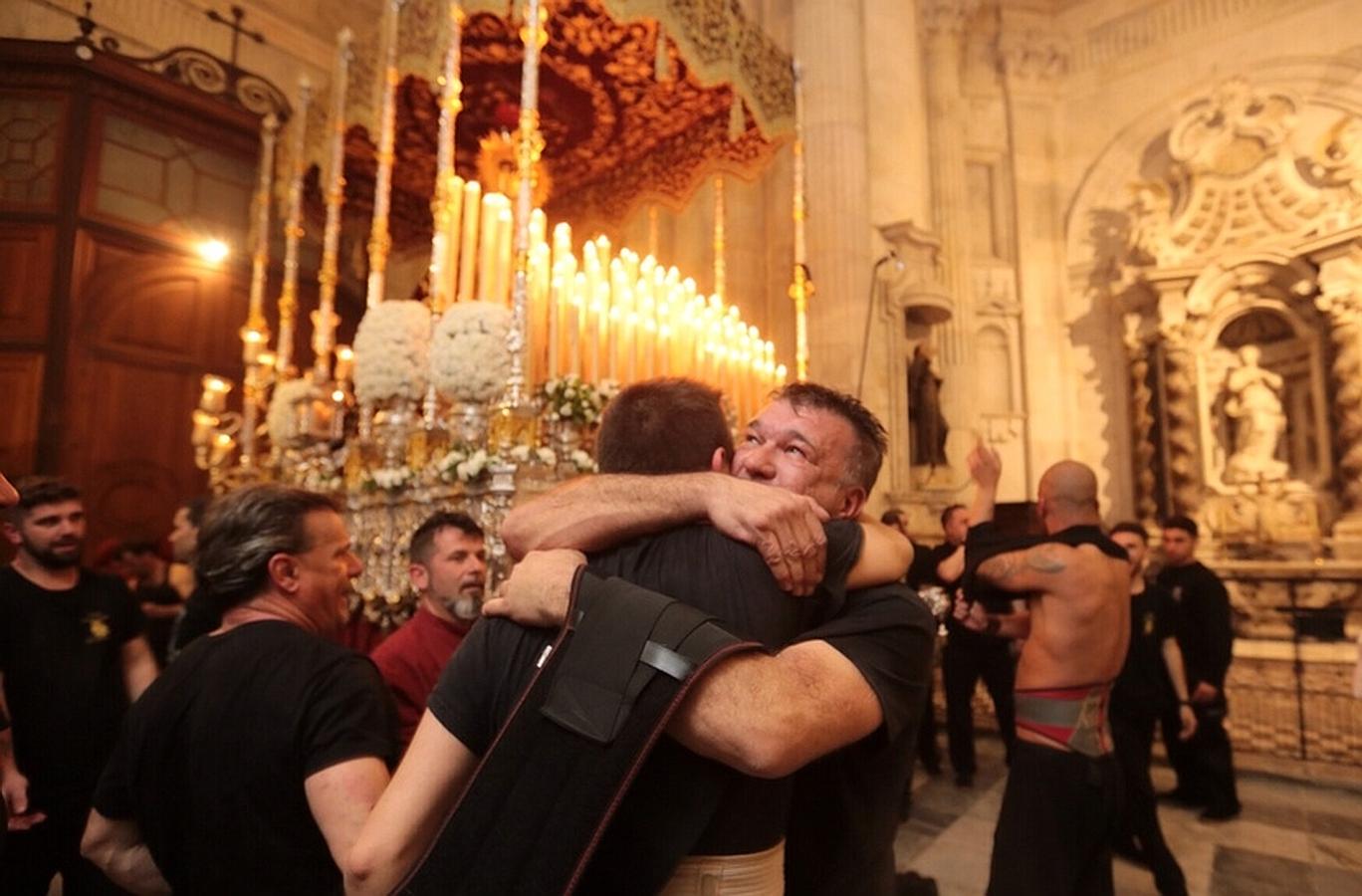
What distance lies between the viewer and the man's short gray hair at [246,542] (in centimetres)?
174

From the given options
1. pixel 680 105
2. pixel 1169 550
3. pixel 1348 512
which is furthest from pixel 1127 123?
pixel 1169 550

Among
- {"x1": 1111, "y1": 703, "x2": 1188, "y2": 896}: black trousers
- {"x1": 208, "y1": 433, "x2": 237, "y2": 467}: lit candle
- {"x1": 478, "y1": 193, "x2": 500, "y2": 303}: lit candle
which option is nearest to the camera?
{"x1": 1111, "y1": 703, "x2": 1188, "y2": 896}: black trousers

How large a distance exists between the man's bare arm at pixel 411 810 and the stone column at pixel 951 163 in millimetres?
9177

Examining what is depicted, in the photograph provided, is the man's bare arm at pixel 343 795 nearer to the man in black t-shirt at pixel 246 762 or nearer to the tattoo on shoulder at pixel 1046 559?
the man in black t-shirt at pixel 246 762

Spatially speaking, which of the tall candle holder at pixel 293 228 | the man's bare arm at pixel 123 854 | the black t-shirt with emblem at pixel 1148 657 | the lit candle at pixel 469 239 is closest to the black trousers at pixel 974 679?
the black t-shirt with emblem at pixel 1148 657

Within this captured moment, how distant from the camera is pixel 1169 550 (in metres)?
5.07

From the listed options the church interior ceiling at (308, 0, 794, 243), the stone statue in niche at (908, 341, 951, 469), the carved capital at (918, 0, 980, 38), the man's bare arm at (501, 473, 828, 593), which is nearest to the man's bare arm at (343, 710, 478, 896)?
the man's bare arm at (501, 473, 828, 593)

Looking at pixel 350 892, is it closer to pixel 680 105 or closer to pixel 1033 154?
pixel 680 105

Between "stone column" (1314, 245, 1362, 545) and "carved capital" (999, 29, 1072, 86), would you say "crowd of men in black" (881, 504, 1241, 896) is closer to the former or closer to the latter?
"stone column" (1314, 245, 1362, 545)

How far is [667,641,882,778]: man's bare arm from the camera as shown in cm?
90

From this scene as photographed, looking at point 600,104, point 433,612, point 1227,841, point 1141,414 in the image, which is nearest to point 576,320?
point 600,104

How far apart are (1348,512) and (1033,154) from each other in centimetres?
591

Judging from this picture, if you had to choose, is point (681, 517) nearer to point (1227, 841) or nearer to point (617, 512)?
point (617, 512)

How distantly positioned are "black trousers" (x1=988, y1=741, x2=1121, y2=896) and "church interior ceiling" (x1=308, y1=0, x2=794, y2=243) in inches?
192
